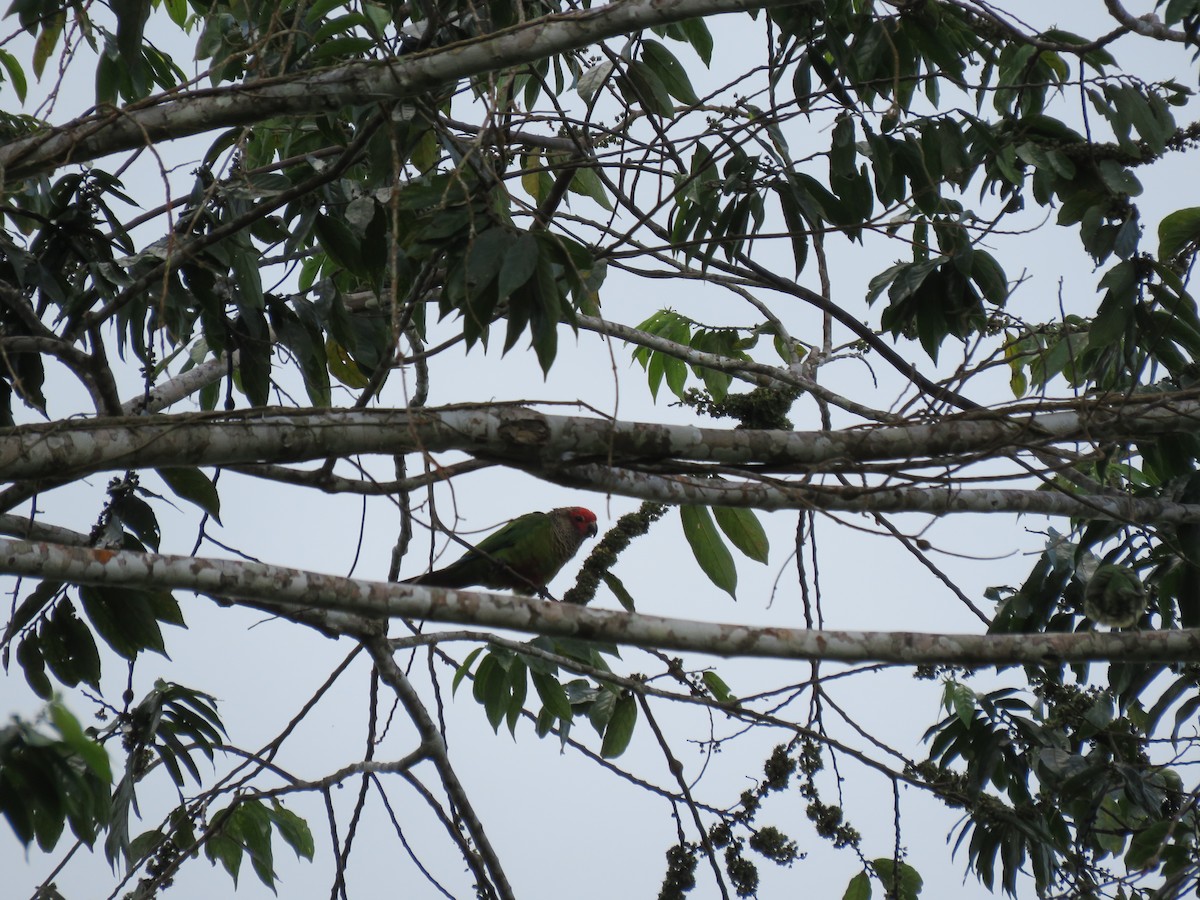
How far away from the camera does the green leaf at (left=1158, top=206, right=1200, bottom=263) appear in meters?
3.12

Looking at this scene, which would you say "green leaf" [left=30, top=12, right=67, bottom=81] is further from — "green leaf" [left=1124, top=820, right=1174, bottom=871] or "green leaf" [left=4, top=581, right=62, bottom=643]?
"green leaf" [left=1124, top=820, right=1174, bottom=871]

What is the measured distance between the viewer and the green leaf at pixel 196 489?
2678mm

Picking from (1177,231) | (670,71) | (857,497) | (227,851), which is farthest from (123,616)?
(1177,231)

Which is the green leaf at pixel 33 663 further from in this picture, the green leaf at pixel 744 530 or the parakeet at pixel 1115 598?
the parakeet at pixel 1115 598

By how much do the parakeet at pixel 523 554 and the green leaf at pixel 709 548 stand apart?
4.19 ft

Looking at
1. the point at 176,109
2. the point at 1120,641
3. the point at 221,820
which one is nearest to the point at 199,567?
the point at 176,109

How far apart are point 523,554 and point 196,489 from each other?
6.80ft

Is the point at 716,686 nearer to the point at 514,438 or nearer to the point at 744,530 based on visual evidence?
the point at 744,530

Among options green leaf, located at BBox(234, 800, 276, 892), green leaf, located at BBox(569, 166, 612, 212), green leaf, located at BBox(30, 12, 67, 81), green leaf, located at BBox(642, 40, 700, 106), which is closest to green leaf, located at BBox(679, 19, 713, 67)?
green leaf, located at BBox(642, 40, 700, 106)

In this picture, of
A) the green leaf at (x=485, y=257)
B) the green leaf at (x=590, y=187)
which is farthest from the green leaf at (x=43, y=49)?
the green leaf at (x=485, y=257)

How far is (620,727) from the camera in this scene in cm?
354

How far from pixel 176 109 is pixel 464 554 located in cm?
250

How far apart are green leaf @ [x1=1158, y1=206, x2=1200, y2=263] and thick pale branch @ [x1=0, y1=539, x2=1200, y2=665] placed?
165 cm

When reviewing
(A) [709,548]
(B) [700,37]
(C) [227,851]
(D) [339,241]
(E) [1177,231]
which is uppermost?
(B) [700,37]
